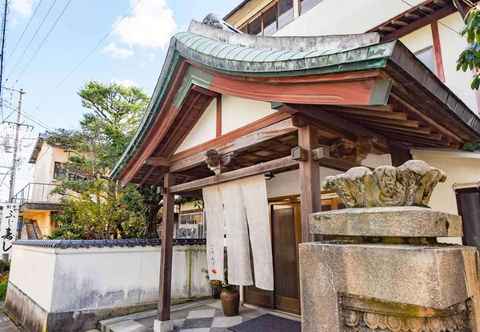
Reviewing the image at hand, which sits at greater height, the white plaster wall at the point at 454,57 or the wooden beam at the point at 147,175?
the white plaster wall at the point at 454,57

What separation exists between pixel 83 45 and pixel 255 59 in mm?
9938

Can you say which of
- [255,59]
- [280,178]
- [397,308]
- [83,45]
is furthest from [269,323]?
[83,45]

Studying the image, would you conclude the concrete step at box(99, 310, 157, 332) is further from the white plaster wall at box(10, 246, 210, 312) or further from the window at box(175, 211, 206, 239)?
the window at box(175, 211, 206, 239)

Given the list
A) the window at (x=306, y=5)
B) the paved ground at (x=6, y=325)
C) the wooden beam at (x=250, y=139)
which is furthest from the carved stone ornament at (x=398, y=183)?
the paved ground at (x=6, y=325)

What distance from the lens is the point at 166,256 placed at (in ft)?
20.0

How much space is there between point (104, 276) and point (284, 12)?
30.5 ft

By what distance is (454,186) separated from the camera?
15.6ft

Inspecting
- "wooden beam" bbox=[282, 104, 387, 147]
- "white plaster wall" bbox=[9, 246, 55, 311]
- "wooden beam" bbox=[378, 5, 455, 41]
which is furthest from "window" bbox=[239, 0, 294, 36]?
"white plaster wall" bbox=[9, 246, 55, 311]

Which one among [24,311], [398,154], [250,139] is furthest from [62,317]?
[398,154]

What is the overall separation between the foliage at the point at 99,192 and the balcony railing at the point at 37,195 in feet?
22.3

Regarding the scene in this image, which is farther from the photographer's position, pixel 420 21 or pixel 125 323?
pixel 125 323

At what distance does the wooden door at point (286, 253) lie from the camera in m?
6.79

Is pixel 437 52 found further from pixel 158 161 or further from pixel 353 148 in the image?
pixel 158 161

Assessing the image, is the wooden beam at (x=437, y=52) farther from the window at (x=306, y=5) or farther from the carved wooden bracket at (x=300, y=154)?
the window at (x=306, y=5)
